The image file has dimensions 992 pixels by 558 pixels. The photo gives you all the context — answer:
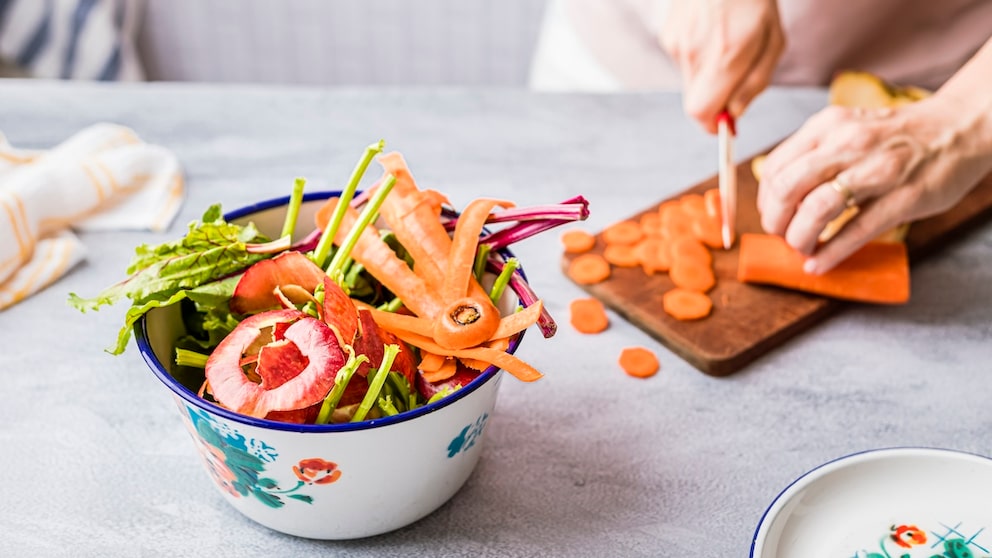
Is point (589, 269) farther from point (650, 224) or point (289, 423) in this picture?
point (289, 423)

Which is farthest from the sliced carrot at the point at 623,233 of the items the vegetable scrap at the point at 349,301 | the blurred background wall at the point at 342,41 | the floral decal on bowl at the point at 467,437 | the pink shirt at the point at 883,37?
the blurred background wall at the point at 342,41

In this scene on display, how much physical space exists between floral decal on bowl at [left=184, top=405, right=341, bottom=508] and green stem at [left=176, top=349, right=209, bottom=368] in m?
0.05

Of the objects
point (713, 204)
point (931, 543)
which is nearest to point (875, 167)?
point (713, 204)

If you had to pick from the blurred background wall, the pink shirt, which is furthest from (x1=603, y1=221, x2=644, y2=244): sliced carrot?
the blurred background wall

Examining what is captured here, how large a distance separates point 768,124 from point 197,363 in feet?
3.38

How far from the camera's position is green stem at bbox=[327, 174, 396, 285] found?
82cm

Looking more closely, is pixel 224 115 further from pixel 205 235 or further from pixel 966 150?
pixel 966 150

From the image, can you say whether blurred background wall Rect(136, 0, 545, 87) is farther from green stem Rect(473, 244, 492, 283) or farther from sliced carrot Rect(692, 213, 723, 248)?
green stem Rect(473, 244, 492, 283)

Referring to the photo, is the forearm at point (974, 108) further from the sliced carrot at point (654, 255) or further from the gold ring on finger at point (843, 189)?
the sliced carrot at point (654, 255)

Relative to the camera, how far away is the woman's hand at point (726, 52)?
125 centimetres

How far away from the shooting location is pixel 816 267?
1100 mm

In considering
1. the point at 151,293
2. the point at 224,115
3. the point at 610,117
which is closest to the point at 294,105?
the point at 224,115

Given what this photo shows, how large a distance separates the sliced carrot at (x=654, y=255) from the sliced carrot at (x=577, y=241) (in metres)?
0.06

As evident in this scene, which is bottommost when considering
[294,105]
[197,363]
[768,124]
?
[768,124]
